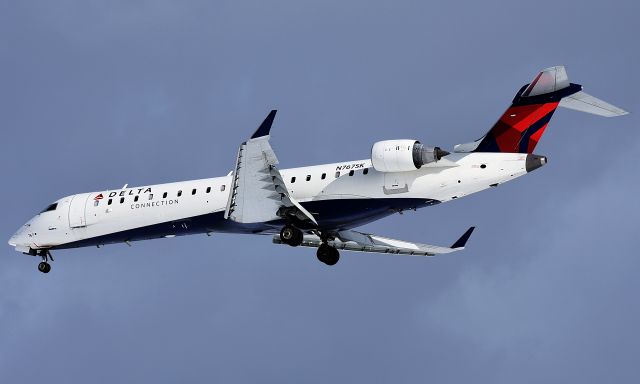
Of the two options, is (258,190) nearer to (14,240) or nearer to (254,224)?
(254,224)

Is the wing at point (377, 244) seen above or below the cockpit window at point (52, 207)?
below

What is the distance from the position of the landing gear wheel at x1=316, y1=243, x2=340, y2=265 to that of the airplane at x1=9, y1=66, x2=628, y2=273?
1.4 inches

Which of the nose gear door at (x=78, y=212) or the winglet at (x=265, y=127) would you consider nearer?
the winglet at (x=265, y=127)

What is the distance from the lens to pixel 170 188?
42594mm

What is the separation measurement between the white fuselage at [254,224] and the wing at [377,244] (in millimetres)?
3049

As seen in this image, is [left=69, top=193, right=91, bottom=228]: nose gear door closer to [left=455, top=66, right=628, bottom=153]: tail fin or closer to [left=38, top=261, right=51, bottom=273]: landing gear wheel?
[left=38, top=261, right=51, bottom=273]: landing gear wheel

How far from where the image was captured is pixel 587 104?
1478 inches

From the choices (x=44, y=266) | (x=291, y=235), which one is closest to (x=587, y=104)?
(x=291, y=235)

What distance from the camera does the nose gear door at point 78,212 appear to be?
43.8m

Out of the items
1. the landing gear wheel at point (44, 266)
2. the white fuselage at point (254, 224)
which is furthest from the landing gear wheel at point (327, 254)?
the landing gear wheel at point (44, 266)

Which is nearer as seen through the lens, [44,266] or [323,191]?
[323,191]

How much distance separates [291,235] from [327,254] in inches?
152

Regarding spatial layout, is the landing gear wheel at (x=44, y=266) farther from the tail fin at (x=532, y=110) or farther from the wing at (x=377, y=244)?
the tail fin at (x=532, y=110)

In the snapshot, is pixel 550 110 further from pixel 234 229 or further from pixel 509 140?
pixel 234 229
